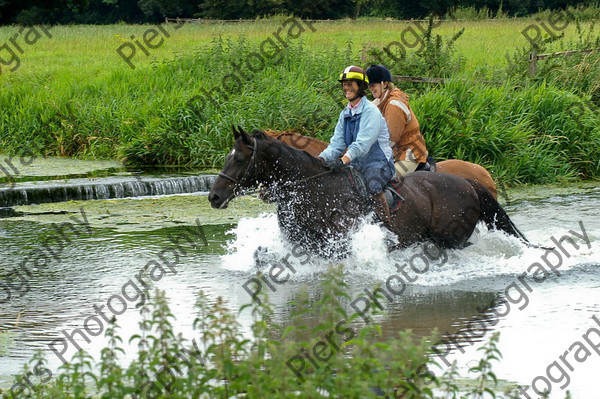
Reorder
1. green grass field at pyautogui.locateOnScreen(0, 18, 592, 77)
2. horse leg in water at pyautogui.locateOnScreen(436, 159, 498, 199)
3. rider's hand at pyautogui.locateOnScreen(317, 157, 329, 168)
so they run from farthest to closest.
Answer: green grass field at pyautogui.locateOnScreen(0, 18, 592, 77), horse leg in water at pyautogui.locateOnScreen(436, 159, 498, 199), rider's hand at pyautogui.locateOnScreen(317, 157, 329, 168)

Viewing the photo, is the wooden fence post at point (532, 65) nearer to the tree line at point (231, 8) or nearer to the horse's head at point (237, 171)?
the horse's head at point (237, 171)

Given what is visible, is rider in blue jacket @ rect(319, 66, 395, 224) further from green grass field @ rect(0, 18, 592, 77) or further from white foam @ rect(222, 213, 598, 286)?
green grass field @ rect(0, 18, 592, 77)

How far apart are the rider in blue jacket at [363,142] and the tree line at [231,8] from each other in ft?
140

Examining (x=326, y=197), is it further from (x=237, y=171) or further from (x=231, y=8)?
(x=231, y=8)

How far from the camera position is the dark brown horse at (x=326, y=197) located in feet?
24.9

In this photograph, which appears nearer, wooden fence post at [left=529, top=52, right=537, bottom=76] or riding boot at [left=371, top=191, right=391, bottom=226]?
riding boot at [left=371, top=191, right=391, bottom=226]

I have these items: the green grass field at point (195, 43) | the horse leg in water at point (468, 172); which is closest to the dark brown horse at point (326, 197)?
the horse leg in water at point (468, 172)

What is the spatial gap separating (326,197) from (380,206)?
1.73 ft

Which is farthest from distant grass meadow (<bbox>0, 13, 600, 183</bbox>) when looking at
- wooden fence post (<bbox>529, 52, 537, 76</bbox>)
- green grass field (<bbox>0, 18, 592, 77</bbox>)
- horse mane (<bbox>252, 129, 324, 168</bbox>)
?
horse mane (<bbox>252, 129, 324, 168</bbox>)

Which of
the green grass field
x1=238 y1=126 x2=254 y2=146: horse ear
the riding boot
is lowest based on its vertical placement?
the green grass field

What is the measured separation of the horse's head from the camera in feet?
24.6

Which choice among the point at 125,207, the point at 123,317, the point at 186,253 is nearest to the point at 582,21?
the point at 125,207

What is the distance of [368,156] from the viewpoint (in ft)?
26.6

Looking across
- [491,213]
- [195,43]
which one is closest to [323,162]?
[491,213]
